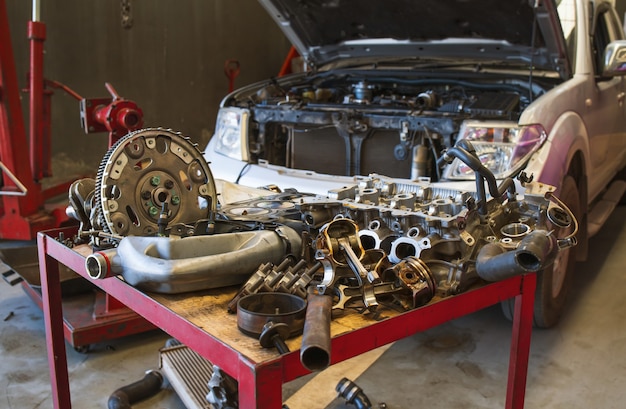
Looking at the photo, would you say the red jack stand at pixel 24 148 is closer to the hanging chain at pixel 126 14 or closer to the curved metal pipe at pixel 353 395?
the hanging chain at pixel 126 14

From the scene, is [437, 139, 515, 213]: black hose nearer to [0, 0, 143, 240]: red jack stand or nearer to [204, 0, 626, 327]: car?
[204, 0, 626, 327]: car

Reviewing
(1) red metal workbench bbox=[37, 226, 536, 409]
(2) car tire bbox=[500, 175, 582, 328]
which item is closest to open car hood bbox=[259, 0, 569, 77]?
(2) car tire bbox=[500, 175, 582, 328]

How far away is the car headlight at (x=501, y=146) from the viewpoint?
2.67m

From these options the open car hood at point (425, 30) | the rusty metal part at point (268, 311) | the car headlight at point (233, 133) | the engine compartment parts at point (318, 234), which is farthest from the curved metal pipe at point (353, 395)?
the open car hood at point (425, 30)

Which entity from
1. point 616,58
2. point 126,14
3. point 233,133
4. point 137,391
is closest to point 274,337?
point 137,391

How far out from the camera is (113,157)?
5.67 feet

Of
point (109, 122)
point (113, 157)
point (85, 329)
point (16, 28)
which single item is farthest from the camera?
point (16, 28)

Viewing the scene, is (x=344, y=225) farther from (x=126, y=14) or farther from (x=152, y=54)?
(x=152, y=54)

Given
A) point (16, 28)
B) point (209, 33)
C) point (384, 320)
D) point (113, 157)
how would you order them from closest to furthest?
1. point (384, 320)
2. point (113, 157)
3. point (16, 28)
4. point (209, 33)

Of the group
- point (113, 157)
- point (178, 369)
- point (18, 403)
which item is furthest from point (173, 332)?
point (18, 403)

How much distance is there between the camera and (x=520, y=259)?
1376 mm

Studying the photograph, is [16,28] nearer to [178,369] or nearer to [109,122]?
[109,122]

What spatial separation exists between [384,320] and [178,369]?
4.53ft

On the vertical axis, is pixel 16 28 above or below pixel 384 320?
above
